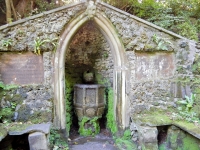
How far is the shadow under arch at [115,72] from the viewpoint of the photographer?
3773 millimetres

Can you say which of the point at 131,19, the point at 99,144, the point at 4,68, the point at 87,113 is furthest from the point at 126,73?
the point at 4,68

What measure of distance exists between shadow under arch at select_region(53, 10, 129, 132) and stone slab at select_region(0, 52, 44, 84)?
376mm

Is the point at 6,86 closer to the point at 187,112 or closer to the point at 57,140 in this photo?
the point at 57,140

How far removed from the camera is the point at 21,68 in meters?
3.60

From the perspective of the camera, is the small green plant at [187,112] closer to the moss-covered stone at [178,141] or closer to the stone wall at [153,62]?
the stone wall at [153,62]

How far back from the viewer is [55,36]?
366 cm

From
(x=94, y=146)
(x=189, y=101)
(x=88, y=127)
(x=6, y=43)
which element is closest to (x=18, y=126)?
(x=6, y=43)

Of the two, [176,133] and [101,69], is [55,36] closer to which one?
[101,69]

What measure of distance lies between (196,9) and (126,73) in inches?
135

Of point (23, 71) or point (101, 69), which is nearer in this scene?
point (23, 71)

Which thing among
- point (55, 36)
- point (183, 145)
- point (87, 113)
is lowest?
point (183, 145)

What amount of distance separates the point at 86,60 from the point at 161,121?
2.81 meters

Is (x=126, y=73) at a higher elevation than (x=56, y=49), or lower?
lower

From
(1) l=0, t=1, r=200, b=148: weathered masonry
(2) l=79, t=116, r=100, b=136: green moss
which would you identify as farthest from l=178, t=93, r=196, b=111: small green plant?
(2) l=79, t=116, r=100, b=136: green moss
